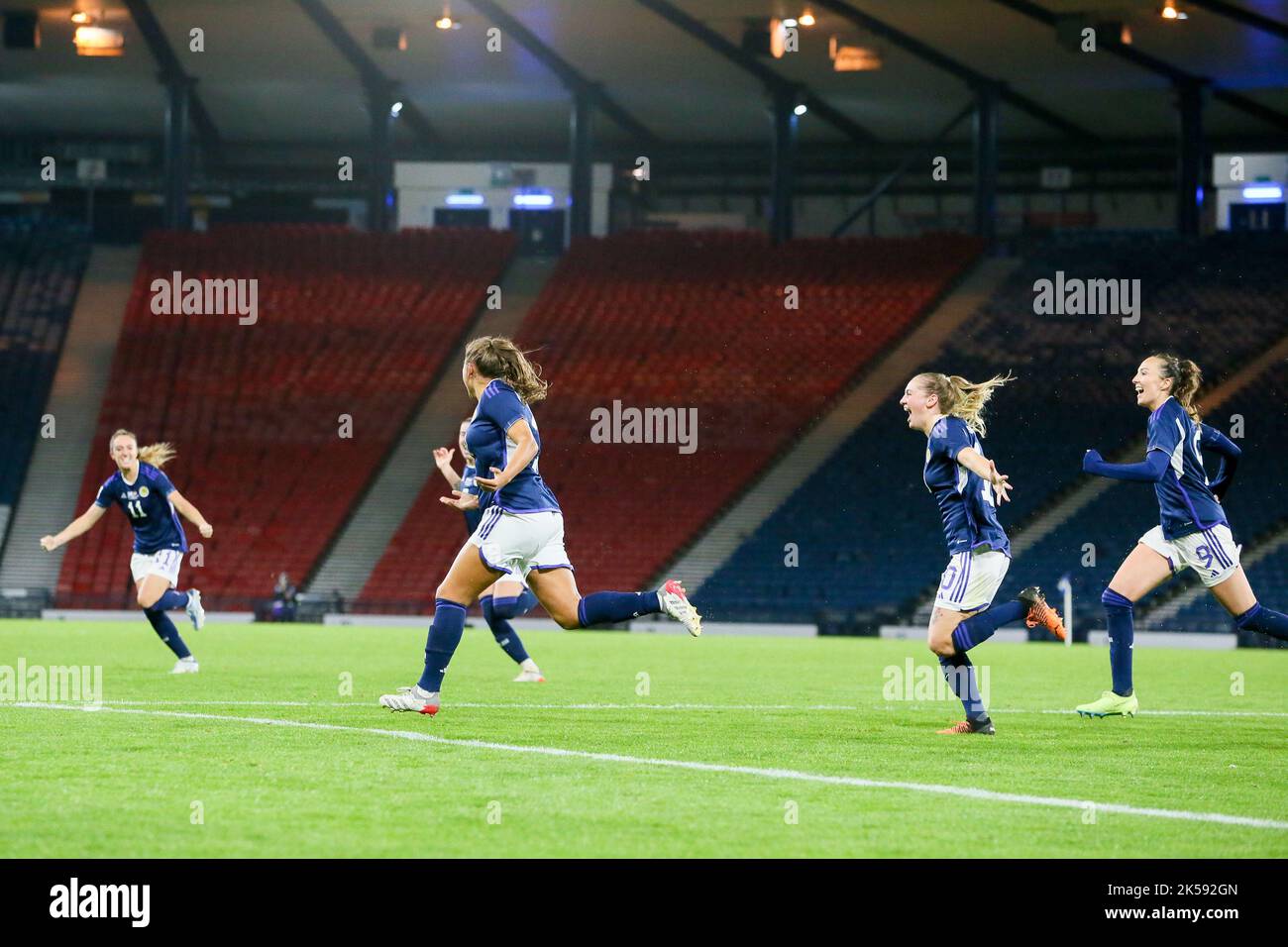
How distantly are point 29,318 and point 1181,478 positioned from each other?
1471 inches

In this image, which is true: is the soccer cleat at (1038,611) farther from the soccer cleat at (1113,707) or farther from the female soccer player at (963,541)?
the soccer cleat at (1113,707)

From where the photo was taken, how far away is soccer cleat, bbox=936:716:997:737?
12.0m

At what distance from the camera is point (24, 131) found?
164 feet

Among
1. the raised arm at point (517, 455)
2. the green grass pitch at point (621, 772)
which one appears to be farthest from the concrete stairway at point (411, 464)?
the raised arm at point (517, 455)

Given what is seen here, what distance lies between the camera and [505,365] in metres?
12.0

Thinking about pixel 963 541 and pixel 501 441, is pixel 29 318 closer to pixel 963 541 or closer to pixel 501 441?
pixel 501 441

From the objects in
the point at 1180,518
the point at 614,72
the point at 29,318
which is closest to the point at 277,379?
the point at 29,318

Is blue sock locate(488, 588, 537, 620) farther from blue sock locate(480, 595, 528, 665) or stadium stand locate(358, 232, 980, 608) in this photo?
stadium stand locate(358, 232, 980, 608)

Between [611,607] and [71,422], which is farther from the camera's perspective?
[71,422]

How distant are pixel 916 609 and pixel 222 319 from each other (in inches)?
748

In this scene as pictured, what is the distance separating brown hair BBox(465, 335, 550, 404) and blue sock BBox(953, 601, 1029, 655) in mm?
3121

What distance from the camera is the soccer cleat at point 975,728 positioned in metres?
12.0

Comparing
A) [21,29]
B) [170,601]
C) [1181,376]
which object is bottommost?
[170,601]
